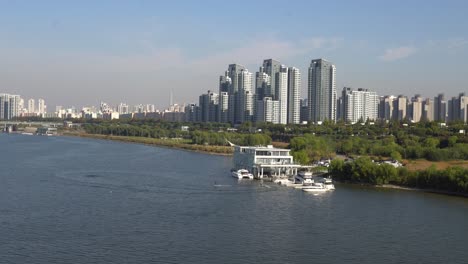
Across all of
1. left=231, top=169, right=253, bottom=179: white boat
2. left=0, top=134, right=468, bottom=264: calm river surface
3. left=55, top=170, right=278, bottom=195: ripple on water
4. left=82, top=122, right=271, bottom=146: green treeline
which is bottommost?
left=0, top=134, right=468, bottom=264: calm river surface

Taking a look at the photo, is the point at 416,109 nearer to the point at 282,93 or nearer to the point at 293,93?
the point at 293,93

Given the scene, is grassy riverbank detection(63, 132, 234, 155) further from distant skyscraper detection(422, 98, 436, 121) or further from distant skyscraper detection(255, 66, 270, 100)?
distant skyscraper detection(422, 98, 436, 121)

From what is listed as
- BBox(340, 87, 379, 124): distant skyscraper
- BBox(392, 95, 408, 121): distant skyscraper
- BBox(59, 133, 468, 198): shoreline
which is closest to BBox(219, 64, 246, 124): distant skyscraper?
BBox(340, 87, 379, 124): distant skyscraper

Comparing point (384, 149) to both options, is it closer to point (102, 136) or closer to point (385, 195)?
point (385, 195)

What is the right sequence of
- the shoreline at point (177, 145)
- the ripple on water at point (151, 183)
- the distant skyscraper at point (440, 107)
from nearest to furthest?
the ripple on water at point (151, 183)
the shoreline at point (177, 145)
the distant skyscraper at point (440, 107)

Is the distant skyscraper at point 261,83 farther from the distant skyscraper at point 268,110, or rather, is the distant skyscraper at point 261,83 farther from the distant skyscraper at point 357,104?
the distant skyscraper at point 357,104

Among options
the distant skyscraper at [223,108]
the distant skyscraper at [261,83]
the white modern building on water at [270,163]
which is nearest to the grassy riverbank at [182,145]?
the white modern building on water at [270,163]
